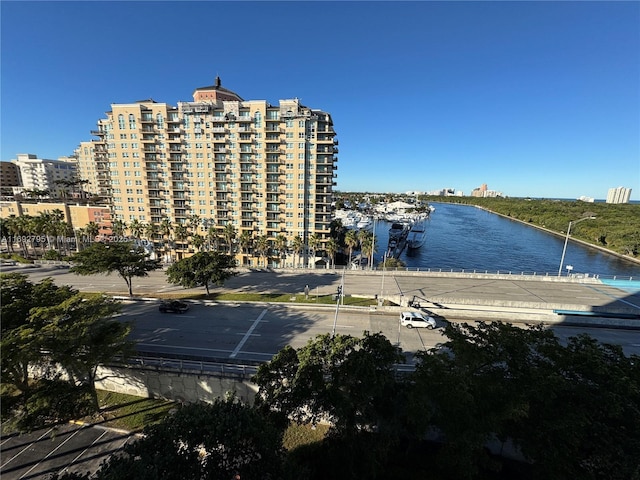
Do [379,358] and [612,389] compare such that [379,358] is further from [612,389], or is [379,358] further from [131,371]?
[131,371]

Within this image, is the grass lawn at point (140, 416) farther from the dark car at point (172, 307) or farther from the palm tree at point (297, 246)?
the palm tree at point (297, 246)

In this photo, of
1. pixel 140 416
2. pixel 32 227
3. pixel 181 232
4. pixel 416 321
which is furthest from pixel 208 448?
pixel 32 227

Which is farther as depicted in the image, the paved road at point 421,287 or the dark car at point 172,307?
the paved road at point 421,287

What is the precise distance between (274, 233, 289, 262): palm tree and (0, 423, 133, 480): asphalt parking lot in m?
48.5

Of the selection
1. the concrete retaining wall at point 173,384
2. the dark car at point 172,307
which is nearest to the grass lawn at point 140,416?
the concrete retaining wall at point 173,384

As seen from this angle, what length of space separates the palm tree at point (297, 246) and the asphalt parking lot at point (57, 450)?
164ft

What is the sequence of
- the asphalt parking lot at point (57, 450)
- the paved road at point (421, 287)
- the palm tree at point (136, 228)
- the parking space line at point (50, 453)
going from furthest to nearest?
the palm tree at point (136, 228) < the paved road at point (421, 287) < the asphalt parking lot at point (57, 450) < the parking space line at point (50, 453)

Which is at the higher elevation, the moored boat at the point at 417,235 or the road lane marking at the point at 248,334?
the road lane marking at the point at 248,334

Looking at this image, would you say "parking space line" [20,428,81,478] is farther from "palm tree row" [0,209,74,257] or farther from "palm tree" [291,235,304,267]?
"palm tree row" [0,209,74,257]

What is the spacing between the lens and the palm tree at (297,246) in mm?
67375

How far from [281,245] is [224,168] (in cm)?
2530

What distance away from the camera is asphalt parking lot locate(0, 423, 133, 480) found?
666 inches

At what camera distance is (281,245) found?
218ft

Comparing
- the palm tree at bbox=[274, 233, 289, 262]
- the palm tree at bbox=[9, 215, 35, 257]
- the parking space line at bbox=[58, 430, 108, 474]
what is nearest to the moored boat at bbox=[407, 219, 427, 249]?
the palm tree at bbox=[274, 233, 289, 262]
